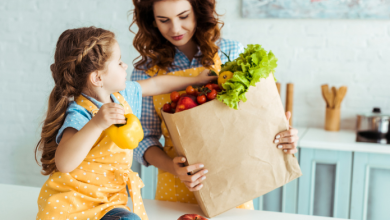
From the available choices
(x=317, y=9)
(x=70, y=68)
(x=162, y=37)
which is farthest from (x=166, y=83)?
(x=317, y=9)

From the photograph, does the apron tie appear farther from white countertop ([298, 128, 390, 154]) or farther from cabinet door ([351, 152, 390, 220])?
cabinet door ([351, 152, 390, 220])

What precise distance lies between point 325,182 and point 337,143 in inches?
10.6

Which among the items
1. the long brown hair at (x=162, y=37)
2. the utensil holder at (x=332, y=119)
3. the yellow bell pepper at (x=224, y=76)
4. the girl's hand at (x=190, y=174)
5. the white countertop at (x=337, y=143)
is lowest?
the white countertop at (x=337, y=143)

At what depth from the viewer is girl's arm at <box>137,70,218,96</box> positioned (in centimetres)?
117

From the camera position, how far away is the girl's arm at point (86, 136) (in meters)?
0.77

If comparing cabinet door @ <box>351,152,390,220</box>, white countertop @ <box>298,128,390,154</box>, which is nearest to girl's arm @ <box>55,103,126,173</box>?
white countertop @ <box>298,128,390,154</box>

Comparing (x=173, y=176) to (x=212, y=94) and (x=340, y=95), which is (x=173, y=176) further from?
(x=340, y=95)

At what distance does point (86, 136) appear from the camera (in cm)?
78

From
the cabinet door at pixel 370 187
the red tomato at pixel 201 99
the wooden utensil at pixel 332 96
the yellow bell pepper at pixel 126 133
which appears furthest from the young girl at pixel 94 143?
the wooden utensil at pixel 332 96

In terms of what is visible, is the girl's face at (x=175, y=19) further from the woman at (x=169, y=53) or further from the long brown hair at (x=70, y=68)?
the long brown hair at (x=70, y=68)

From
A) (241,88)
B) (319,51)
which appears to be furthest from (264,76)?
(319,51)

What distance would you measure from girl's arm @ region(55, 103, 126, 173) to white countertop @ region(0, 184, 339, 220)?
348 mm

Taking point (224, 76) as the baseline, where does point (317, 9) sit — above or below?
above

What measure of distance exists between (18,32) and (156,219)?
252cm
